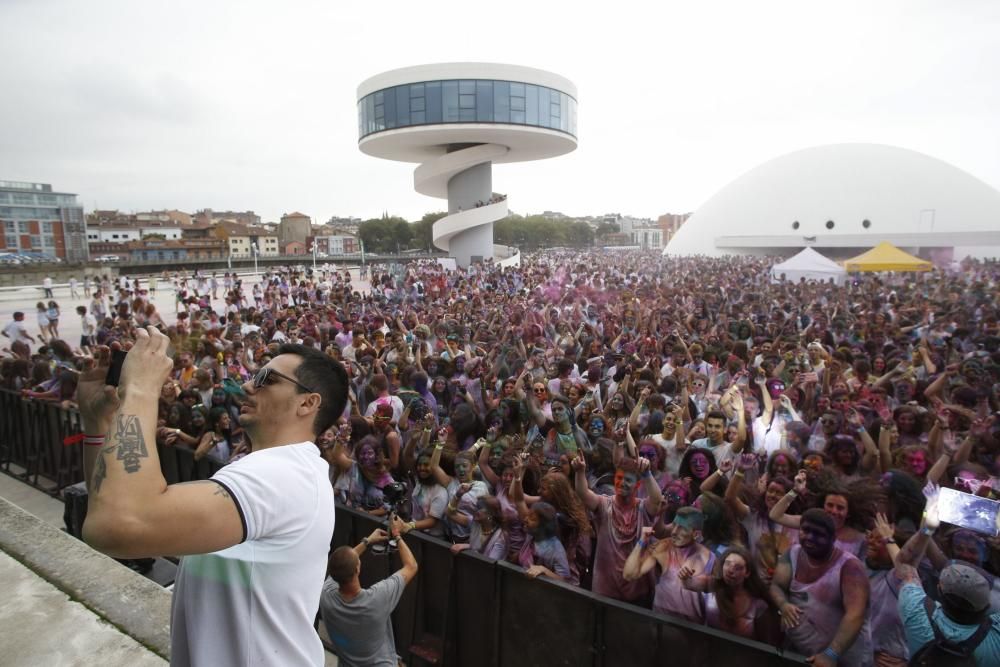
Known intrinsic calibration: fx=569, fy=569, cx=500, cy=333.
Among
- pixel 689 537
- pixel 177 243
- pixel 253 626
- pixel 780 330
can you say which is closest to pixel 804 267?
pixel 780 330

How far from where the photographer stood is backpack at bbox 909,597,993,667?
8.35 ft

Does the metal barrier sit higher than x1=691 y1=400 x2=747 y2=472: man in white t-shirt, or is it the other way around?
x1=691 y1=400 x2=747 y2=472: man in white t-shirt

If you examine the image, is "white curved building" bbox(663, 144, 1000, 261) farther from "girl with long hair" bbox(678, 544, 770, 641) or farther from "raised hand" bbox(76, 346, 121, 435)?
"raised hand" bbox(76, 346, 121, 435)

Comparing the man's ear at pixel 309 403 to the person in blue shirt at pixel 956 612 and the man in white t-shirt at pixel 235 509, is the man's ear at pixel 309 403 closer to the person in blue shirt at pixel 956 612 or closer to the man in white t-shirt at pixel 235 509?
the man in white t-shirt at pixel 235 509

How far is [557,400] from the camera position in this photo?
5.62 meters

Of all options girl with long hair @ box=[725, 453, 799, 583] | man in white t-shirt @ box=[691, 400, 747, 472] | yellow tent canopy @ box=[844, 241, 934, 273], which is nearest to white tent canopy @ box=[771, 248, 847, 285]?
yellow tent canopy @ box=[844, 241, 934, 273]

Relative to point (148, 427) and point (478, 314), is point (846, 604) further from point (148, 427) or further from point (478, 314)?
point (478, 314)

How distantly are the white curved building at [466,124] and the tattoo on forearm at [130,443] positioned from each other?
42.4 meters

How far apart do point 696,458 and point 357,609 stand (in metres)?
2.74

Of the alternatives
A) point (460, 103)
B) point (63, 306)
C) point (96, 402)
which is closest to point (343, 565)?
point (96, 402)

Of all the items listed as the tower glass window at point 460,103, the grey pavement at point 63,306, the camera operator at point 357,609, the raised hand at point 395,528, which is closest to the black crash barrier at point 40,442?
the camera operator at point 357,609

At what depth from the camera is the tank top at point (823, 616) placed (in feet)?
9.18

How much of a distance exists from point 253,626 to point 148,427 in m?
0.61

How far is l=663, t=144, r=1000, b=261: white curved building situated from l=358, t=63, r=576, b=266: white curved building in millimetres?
21803
